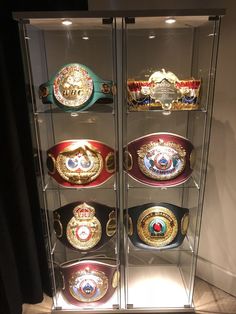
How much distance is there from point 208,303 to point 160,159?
95cm

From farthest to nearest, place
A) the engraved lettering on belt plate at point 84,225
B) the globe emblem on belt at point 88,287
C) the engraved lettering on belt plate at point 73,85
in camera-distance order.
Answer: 1. the globe emblem on belt at point 88,287
2. the engraved lettering on belt plate at point 84,225
3. the engraved lettering on belt plate at point 73,85

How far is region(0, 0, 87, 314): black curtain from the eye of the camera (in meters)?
1.44

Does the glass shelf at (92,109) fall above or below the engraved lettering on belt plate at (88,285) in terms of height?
above

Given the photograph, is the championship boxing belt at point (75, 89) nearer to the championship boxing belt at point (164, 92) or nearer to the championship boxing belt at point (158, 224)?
the championship boxing belt at point (164, 92)

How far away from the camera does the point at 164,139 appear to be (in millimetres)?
1451

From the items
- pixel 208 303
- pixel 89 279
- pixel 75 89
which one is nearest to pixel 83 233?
pixel 89 279

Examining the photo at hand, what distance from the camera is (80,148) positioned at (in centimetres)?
144

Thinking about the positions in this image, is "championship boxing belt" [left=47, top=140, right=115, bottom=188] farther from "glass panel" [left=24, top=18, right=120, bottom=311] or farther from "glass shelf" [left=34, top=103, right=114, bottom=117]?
"glass shelf" [left=34, top=103, right=114, bottom=117]

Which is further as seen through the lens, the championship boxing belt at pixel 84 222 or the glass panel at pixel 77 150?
the championship boxing belt at pixel 84 222

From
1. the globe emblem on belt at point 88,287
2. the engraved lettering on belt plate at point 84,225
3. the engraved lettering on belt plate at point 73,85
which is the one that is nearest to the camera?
the engraved lettering on belt plate at point 73,85

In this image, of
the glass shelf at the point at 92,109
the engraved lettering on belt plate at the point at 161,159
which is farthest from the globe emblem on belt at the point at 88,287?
the glass shelf at the point at 92,109

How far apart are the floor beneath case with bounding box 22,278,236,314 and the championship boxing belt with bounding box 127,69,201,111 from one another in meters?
1.13

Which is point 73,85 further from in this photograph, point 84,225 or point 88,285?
point 88,285

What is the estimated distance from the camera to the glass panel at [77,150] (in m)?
1.39
